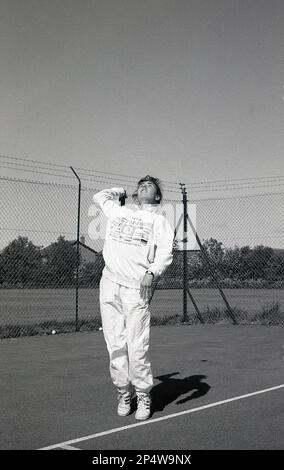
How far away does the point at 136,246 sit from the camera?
5.02 m

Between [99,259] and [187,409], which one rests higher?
[99,259]

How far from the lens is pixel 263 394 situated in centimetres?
593

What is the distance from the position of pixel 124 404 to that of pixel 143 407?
0.22m

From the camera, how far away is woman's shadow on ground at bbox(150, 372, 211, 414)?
18.4 feet

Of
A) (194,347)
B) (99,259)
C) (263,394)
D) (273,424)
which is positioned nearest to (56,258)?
(99,259)

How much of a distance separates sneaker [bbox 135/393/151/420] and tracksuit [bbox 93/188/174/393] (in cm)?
7

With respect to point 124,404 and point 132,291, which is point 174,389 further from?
point 132,291

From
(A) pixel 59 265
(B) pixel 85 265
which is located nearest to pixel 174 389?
(B) pixel 85 265

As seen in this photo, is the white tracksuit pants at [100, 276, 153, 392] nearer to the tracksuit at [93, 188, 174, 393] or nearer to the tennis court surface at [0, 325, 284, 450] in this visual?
the tracksuit at [93, 188, 174, 393]

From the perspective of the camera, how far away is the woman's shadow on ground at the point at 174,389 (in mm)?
5598

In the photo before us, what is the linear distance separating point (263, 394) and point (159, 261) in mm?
1986
